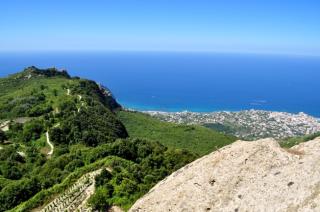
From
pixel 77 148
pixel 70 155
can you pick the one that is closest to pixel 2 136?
pixel 77 148

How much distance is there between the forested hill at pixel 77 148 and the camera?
4238 centimetres

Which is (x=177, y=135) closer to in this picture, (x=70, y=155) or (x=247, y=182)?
(x=70, y=155)

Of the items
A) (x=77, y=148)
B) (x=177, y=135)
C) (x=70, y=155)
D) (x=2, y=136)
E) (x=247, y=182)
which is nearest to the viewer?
(x=247, y=182)

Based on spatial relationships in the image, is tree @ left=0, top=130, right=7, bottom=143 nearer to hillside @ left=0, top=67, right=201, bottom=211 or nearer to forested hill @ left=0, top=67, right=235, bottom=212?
hillside @ left=0, top=67, right=201, bottom=211

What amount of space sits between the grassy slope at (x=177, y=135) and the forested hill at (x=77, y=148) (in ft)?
0.86

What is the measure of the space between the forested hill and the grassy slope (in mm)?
261

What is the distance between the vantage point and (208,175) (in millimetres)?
19547

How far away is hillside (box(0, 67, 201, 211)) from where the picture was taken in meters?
40.0

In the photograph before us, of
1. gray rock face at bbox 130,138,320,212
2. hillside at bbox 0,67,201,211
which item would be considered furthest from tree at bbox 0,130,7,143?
gray rock face at bbox 130,138,320,212

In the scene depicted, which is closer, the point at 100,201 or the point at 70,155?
the point at 100,201

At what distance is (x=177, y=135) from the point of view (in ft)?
360

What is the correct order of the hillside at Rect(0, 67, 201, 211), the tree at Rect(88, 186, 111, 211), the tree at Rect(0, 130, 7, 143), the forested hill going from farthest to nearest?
the tree at Rect(0, 130, 7, 143)
the forested hill
the hillside at Rect(0, 67, 201, 211)
the tree at Rect(88, 186, 111, 211)

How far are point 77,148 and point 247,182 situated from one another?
55.0 m

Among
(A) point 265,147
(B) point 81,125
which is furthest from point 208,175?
(B) point 81,125
